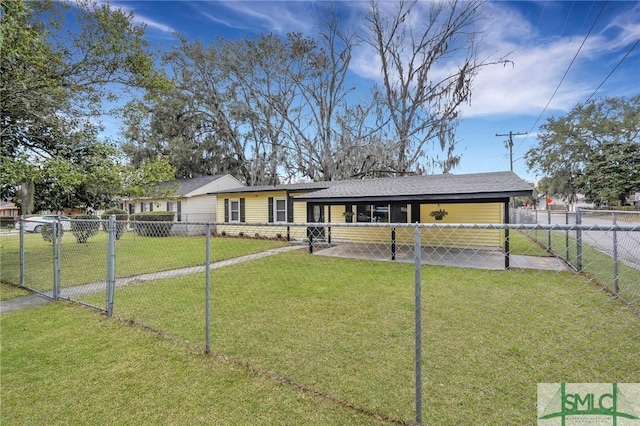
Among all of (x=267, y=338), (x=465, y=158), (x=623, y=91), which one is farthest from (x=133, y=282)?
(x=623, y=91)

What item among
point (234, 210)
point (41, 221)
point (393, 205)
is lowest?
point (41, 221)

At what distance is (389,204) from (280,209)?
699cm

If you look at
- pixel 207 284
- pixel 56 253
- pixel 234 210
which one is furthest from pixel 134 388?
pixel 234 210

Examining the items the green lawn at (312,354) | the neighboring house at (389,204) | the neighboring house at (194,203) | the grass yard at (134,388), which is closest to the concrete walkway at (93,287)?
the green lawn at (312,354)

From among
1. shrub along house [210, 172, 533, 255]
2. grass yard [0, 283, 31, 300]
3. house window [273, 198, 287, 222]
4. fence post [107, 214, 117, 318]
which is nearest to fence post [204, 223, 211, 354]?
fence post [107, 214, 117, 318]

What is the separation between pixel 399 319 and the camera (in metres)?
4.65

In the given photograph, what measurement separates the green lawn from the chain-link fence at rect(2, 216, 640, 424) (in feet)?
0.08

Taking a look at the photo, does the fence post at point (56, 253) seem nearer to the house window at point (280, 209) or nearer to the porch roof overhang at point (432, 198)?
the porch roof overhang at point (432, 198)

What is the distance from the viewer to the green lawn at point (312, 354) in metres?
2.56

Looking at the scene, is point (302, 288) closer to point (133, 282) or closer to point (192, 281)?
point (192, 281)

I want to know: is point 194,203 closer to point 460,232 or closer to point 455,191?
point 460,232

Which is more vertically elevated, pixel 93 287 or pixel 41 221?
pixel 41 221

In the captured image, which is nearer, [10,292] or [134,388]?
[134,388]

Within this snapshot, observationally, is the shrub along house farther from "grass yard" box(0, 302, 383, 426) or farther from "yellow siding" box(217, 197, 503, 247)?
"grass yard" box(0, 302, 383, 426)
